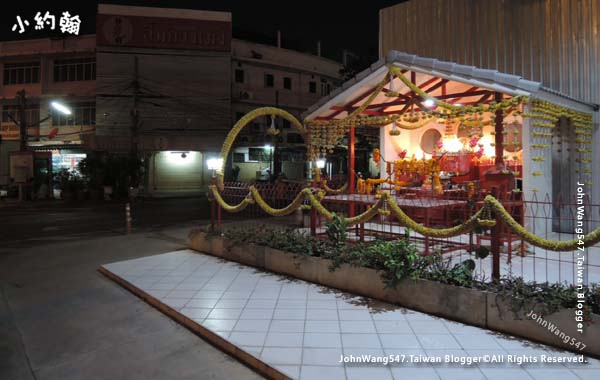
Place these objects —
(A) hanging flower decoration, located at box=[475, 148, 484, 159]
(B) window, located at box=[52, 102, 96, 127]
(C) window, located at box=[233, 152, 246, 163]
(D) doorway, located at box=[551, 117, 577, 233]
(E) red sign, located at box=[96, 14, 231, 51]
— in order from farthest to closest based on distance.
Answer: (C) window, located at box=[233, 152, 246, 163] < (B) window, located at box=[52, 102, 96, 127] < (E) red sign, located at box=[96, 14, 231, 51] < (A) hanging flower decoration, located at box=[475, 148, 484, 159] < (D) doorway, located at box=[551, 117, 577, 233]

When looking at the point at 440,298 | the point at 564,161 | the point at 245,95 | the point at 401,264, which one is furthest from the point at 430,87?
the point at 245,95

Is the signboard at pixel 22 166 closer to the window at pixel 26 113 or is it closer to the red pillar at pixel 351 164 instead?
the window at pixel 26 113

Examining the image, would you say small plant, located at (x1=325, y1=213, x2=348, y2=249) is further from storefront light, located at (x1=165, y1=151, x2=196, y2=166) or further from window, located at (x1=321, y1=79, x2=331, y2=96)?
window, located at (x1=321, y1=79, x2=331, y2=96)

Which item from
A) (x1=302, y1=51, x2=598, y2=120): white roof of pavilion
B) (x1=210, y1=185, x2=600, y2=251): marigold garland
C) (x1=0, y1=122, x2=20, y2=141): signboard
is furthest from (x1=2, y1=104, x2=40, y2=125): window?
(x1=210, y1=185, x2=600, y2=251): marigold garland

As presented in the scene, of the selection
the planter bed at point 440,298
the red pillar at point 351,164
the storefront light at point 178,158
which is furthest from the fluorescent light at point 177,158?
the planter bed at point 440,298

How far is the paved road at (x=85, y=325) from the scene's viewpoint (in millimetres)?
3951

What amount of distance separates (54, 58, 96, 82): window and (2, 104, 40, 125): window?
8.71 ft

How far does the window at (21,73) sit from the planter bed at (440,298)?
1185 inches

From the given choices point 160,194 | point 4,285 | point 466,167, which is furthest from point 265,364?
point 160,194

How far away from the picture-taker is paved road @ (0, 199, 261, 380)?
395 centimetres

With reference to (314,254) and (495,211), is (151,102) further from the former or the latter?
(495,211)

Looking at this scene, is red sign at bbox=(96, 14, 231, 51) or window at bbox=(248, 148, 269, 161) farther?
window at bbox=(248, 148, 269, 161)

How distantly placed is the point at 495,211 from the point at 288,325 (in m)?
2.81

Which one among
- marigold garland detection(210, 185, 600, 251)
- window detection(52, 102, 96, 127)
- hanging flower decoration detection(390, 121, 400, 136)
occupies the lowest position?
marigold garland detection(210, 185, 600, 251)
